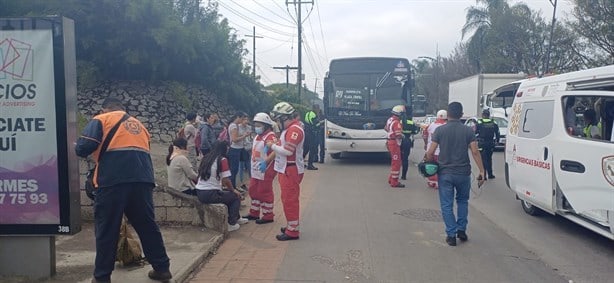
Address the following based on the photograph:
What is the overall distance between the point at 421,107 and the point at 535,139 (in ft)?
29.7

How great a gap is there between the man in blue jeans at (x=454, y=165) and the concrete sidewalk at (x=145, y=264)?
9.50 feet

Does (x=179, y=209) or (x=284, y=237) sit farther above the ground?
(x=179, y=209)

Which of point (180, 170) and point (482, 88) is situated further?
point (482, 88)

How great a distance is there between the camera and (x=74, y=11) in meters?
19.5

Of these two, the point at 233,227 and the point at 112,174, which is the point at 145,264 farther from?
the point at 233,227

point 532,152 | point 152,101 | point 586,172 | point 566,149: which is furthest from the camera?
point 152,101

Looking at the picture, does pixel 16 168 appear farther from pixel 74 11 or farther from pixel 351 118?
pixel 74 11

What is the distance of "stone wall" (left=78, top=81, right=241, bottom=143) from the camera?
827 inches

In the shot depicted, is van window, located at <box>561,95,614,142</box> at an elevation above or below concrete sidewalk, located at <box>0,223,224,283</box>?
above

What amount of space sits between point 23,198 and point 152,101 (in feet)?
56.3

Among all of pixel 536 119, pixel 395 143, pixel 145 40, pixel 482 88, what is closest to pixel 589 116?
pixel 536 119

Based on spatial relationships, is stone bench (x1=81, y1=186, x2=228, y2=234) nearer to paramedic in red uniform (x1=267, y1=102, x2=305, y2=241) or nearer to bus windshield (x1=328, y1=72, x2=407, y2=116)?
paramedic in red uniform (x1=267, y1=102, x2=305, y2=241)

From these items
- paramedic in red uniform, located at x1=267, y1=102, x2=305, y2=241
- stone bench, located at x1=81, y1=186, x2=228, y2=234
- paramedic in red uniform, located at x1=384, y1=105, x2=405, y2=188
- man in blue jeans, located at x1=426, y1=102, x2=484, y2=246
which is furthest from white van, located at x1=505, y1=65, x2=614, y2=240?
stone bench, located at x1=81, y1=186, x2=228, y2=234

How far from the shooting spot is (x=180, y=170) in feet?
26.7
